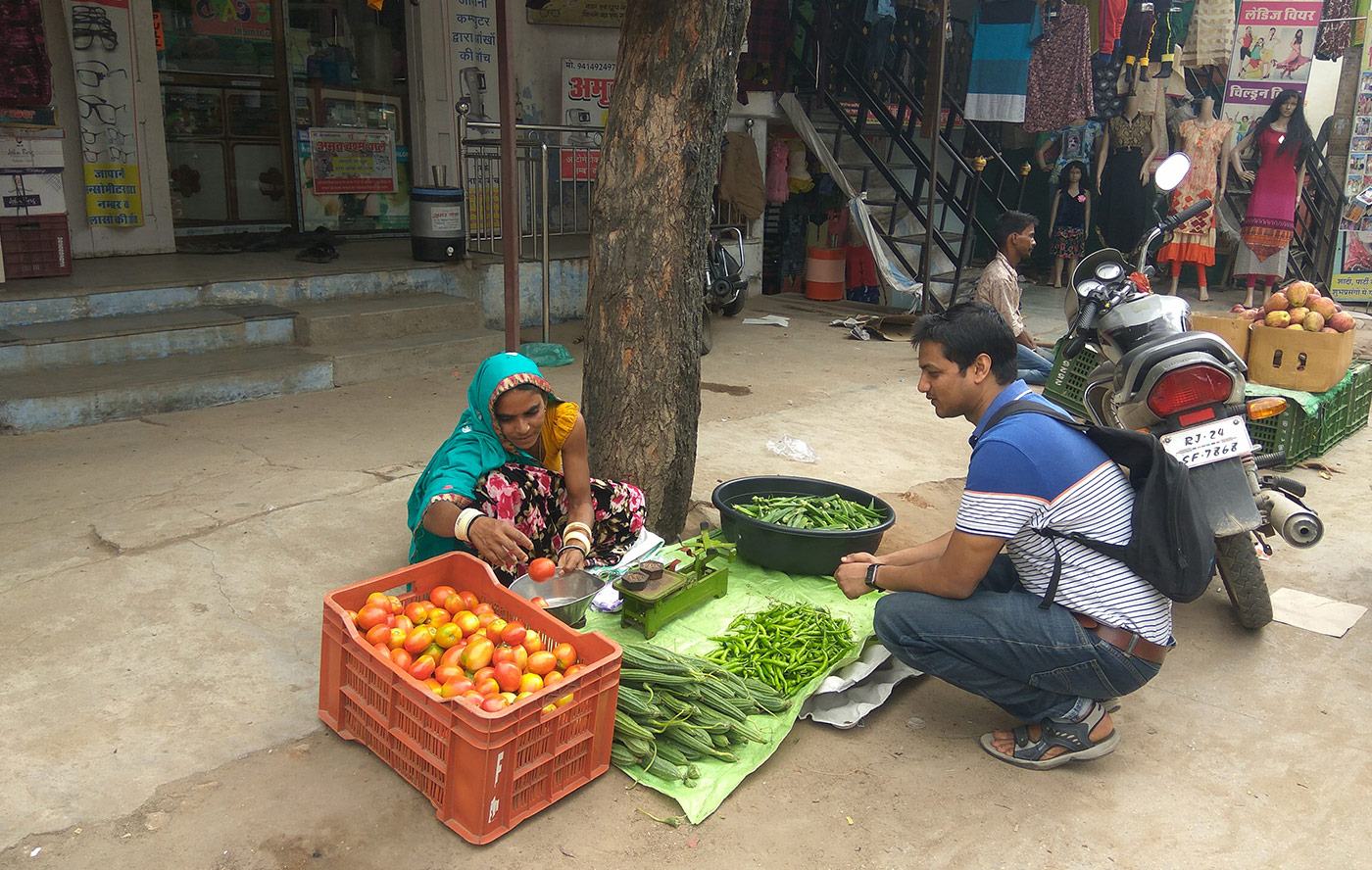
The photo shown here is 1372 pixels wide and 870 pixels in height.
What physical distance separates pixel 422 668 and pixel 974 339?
5.84 ft

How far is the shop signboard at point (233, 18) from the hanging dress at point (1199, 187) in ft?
31.6

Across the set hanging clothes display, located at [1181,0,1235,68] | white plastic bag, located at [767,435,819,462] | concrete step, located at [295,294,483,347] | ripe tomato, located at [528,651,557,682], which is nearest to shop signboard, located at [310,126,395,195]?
concrete step, located at [295,294,483,347]

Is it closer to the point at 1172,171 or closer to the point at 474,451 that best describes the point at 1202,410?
the point at 1172,171

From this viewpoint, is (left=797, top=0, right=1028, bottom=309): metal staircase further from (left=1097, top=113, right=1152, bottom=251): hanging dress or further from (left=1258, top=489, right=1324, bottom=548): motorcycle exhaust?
(left=1258, top=489, right=1324, bottom=548): motorcycle exhaust

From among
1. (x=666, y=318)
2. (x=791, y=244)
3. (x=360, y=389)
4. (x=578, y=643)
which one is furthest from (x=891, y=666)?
(x=791, y=244)

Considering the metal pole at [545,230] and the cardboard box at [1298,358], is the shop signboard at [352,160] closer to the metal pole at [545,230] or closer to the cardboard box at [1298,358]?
the metal pole at [545,230]

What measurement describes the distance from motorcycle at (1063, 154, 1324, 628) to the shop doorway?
7409 millimetres

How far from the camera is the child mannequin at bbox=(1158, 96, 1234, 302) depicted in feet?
37.3

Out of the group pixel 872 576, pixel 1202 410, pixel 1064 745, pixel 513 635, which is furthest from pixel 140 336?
pixel 1202 410

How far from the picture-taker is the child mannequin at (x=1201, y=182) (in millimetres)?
11367

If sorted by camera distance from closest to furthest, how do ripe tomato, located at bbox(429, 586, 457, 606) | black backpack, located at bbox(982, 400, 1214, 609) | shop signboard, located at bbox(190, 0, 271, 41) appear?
black backpack, located at bbox(982, 400, 1214, 609)
ripe tomato, located at bbox(429, 586, 457, 606)
shop signboard, located at bbox(190, 0, 271, 41)

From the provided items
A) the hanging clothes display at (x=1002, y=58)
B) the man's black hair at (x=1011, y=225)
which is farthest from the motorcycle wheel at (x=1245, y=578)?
the hanging clothes display at (x=1002, y=58)

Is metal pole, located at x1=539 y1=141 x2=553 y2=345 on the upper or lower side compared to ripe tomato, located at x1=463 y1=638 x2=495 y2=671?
upper

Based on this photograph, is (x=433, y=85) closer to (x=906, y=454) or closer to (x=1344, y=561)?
(x=906, y=454)
